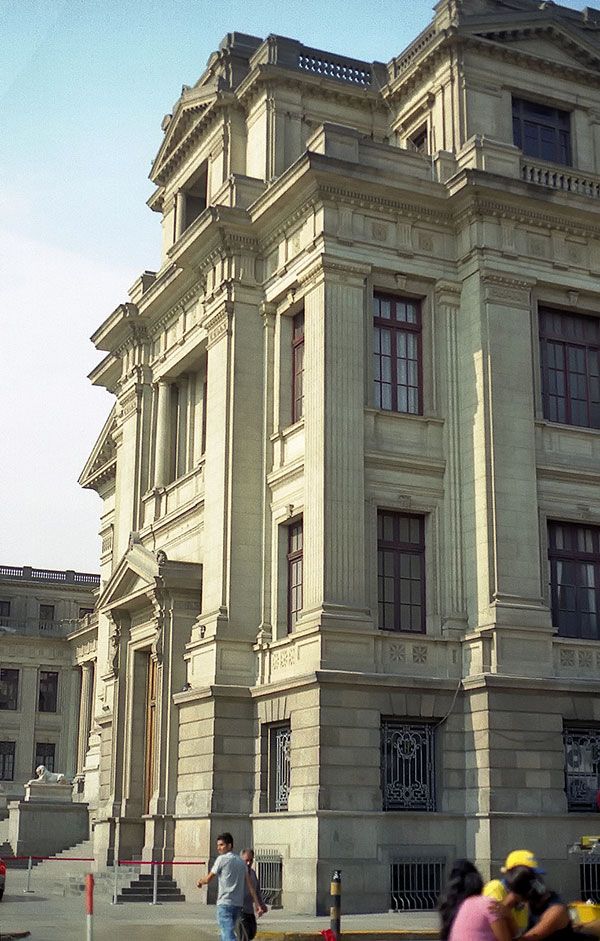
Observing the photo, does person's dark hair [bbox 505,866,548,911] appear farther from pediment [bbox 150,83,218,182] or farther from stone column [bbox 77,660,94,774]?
stone column [bbox 77,660,94,774]

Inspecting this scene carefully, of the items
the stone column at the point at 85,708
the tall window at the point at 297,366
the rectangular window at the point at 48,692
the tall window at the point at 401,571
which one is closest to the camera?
the tall window at the point at 401,571

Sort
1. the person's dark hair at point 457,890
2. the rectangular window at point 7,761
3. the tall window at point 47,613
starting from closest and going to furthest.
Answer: the person's dark hair at point 457,890 → the rectangular window at point 7,761 → the tall window at point 47,613

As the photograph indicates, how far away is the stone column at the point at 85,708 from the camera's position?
236ft

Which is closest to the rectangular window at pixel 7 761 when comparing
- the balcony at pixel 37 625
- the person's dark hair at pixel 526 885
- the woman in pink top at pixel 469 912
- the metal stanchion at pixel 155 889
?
the balcony at pixel 37 625

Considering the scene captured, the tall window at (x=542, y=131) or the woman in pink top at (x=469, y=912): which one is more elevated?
the tall window at (x=542, y=131)

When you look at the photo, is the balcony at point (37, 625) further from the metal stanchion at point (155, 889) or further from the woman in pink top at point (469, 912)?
the woman in pink top at point (469, 912)

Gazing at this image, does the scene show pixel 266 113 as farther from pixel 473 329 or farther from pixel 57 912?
pixel 57 912

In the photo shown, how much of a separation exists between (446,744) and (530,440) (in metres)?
7.16

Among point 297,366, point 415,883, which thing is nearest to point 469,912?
point 415,883

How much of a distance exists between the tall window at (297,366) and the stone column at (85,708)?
42.9 m

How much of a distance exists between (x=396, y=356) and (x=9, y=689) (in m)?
55.6

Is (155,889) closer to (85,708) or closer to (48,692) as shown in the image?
(85,708)

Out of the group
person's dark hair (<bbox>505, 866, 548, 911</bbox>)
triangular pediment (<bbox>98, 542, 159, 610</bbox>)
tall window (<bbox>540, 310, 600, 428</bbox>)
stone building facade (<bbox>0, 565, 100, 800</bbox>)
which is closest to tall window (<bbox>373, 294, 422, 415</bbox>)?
tall window (<bbox>540, 310, 600, 428</bbox>)

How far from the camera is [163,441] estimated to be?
127 feet
